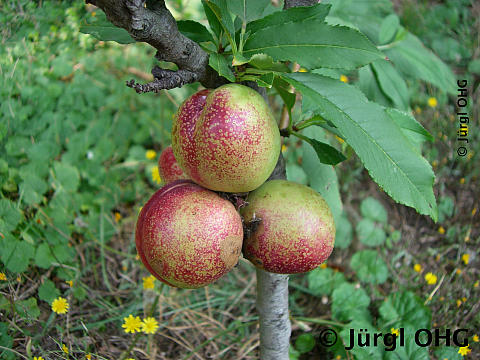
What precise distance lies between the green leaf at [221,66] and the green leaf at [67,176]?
4.72 feet

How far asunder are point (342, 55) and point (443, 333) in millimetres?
1520

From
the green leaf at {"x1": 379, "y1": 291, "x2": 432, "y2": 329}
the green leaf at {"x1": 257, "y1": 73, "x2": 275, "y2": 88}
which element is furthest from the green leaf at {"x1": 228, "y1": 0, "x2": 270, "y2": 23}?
the green leaf at {"x1": 379, "y1": 291, "x2": 432, "y2": 329}

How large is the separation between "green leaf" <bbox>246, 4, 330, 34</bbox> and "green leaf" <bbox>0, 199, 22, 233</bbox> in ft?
4.35

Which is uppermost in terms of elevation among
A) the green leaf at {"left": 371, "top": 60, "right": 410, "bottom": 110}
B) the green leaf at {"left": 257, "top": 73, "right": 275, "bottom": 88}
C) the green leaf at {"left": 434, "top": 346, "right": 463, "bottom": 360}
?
the green leaf at {"left": 257, "top": 73, "right": 275, "bottom": 88}

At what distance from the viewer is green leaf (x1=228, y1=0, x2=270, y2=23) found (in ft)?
4.01

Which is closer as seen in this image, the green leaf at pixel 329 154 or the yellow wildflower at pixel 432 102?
the green leaf at pixel 329 154

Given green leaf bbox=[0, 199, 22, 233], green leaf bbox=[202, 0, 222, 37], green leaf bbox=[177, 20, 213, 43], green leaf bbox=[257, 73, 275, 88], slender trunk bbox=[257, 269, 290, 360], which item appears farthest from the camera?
green leaf bbox=[0, 199, 22, 233]

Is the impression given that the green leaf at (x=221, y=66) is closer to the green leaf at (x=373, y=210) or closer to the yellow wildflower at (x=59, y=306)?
the yellow wildflower at (x=59, y=306)

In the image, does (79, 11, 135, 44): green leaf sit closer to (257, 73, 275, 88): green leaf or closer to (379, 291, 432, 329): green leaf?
(257, 73, 275, 88): green leaf

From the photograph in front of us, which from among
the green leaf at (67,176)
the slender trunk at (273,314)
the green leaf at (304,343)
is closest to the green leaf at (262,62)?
the slender trunk at (273,314)

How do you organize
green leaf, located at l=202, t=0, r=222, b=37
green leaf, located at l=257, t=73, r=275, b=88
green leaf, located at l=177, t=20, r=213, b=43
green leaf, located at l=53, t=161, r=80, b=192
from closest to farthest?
green leaf, located at l=257, t=73, r=275, b=88 → green leaf, located at l=202, t=0, r=222, b=37 → green leaf, located at l=177, t=20, r=213, b=43 → green leaf, located at l=53, t=161, r=80, b=192

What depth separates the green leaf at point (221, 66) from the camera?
110 cm

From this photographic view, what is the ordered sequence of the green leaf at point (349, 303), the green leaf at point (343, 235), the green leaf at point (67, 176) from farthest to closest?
1. the green leaf at point (343, 235)
2. the green leaf at point (67, 176)
3. the green leaf at point (349, 303)

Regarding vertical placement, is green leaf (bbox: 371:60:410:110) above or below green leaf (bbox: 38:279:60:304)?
above
